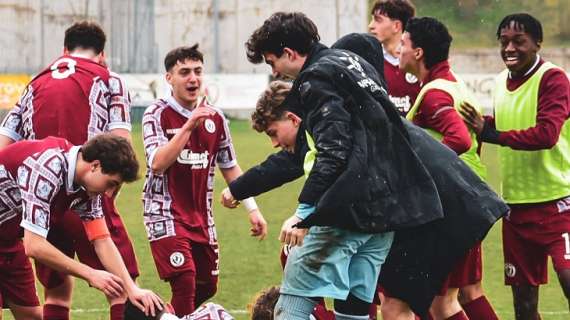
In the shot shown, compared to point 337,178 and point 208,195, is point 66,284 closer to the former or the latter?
point 208,195

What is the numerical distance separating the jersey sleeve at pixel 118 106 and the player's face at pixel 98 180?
1.64 metres

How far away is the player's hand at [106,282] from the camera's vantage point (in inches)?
214

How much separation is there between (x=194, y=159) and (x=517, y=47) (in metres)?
2.05

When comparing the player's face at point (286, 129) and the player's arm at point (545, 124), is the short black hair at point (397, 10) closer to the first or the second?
the player's arm at point (545, 124)

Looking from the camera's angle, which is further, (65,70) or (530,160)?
(65,70)

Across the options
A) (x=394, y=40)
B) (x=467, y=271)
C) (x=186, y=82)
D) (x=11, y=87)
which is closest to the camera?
(x=467, y=271)

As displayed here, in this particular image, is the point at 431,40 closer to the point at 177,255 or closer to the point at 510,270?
the point at 510,270

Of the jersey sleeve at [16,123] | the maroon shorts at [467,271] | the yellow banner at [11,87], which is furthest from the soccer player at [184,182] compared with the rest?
the yellow banner at [11,87]

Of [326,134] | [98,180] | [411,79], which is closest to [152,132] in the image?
[411,79]

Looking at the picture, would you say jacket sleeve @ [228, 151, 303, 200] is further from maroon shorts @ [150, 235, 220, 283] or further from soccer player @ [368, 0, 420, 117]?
soccer player @ [368, 0, 420, 117]

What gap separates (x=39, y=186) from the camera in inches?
220

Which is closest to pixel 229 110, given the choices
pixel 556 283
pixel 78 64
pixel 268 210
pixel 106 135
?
pixel 268 210

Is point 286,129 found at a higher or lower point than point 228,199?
higher

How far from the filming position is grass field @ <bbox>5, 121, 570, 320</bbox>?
8.42 meters
